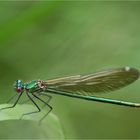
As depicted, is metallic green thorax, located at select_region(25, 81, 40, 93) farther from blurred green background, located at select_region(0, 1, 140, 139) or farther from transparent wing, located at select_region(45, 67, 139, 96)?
blurred green background, located at select_region(0, 1, 140, 139)

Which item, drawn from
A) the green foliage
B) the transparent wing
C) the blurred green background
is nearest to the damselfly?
the transparent wing

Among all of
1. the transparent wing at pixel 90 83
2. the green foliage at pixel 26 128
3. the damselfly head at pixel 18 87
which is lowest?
the green foliage at pixel 26 128

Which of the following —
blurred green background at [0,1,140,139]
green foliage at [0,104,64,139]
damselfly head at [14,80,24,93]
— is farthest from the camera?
blurred green background at [0,1,140,139]

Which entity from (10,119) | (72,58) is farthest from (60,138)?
(72,58)

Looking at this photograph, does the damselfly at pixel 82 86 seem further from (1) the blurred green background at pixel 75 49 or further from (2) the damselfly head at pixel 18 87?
(1) the blurred green background at pixel 75 49

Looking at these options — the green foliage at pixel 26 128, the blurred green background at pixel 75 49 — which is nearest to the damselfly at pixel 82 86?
the blurred green background at pixel 75 49

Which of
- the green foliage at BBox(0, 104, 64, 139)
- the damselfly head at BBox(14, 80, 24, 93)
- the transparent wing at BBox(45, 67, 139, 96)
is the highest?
the damselfly head at BBox(14, 80, 24, 93)
